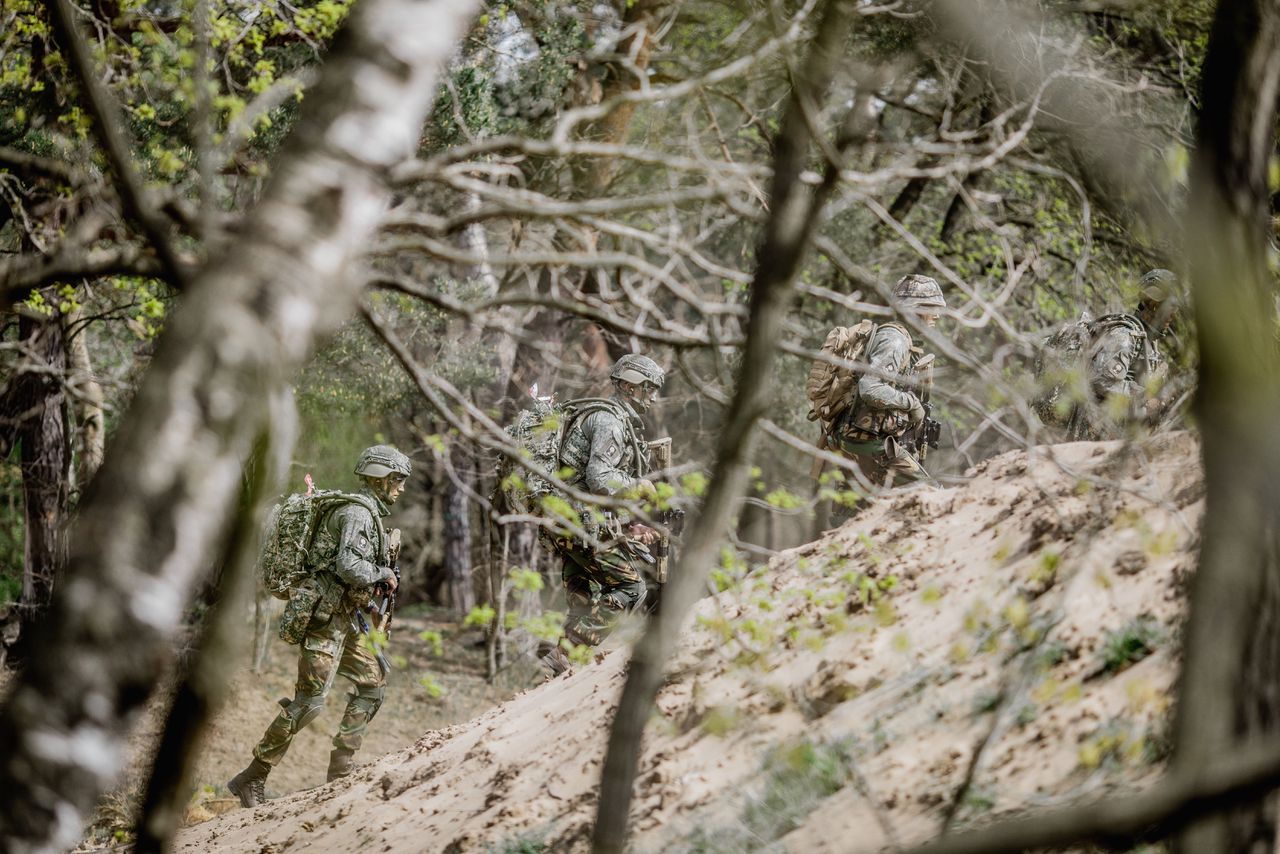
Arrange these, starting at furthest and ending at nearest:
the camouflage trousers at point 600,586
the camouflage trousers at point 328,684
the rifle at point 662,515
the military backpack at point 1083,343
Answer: the rifle at point 662,515 < the camouflage trousers at point 600,586 < the camouflage trousers at point 328,684 < the military backpack at point 1083,343

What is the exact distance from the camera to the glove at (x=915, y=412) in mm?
7617

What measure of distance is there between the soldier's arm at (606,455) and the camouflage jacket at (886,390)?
165 cm

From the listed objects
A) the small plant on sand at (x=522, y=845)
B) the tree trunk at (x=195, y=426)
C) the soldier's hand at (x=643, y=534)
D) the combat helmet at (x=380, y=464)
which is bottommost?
the small plant on sand at (x=522, y=845)

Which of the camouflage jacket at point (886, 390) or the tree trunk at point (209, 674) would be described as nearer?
the tree trunk at point (209, 674)

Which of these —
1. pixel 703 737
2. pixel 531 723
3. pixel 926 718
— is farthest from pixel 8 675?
pixel 926 718

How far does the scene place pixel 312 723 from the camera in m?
11.7

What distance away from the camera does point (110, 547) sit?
7.25 ft

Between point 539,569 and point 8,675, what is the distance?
607 cm

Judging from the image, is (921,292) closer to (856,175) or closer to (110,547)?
(856,175)

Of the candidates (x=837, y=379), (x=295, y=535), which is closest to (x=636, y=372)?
(x=837, y=379)

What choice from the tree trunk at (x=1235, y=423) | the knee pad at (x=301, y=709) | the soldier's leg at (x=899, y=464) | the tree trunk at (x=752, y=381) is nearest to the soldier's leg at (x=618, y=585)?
the soldier's leg at (x=899, y=464)

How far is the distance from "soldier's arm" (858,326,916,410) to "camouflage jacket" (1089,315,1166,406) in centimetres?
114

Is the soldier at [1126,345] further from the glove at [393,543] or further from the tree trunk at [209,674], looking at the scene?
the tree trunk at [209,674]

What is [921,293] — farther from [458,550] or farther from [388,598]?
[458,550]
